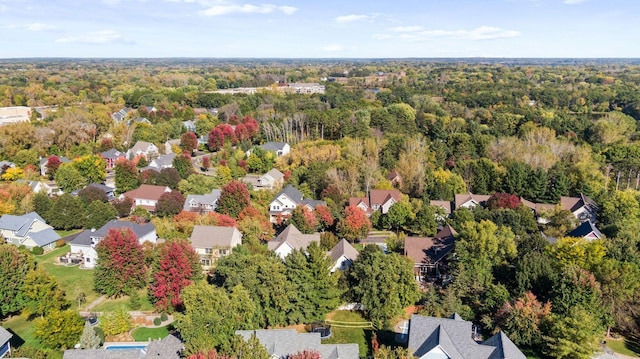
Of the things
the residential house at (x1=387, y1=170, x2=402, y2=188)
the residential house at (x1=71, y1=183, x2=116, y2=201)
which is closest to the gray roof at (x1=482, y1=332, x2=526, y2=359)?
the residential house at (x1=387, y1=170, x2=402, y2=188)

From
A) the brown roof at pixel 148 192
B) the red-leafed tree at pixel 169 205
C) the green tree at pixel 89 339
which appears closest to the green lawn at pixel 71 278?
the green tree at pixel 89 339

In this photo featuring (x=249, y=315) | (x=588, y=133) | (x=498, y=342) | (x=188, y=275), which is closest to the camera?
(x=498, y=342)

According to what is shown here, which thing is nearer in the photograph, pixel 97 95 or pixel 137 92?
pixel 137 92

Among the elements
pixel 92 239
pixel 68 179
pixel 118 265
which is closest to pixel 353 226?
pixel 118 265

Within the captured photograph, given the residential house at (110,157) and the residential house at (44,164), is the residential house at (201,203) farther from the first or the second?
the residential house at (44,164)

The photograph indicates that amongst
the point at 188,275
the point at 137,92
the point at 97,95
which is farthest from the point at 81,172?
the point at 97,95

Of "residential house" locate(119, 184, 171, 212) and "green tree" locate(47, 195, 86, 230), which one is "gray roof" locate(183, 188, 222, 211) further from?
"green tree" locate(47, 195, 86, 230)

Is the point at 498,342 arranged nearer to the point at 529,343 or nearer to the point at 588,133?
the point at 529,343
